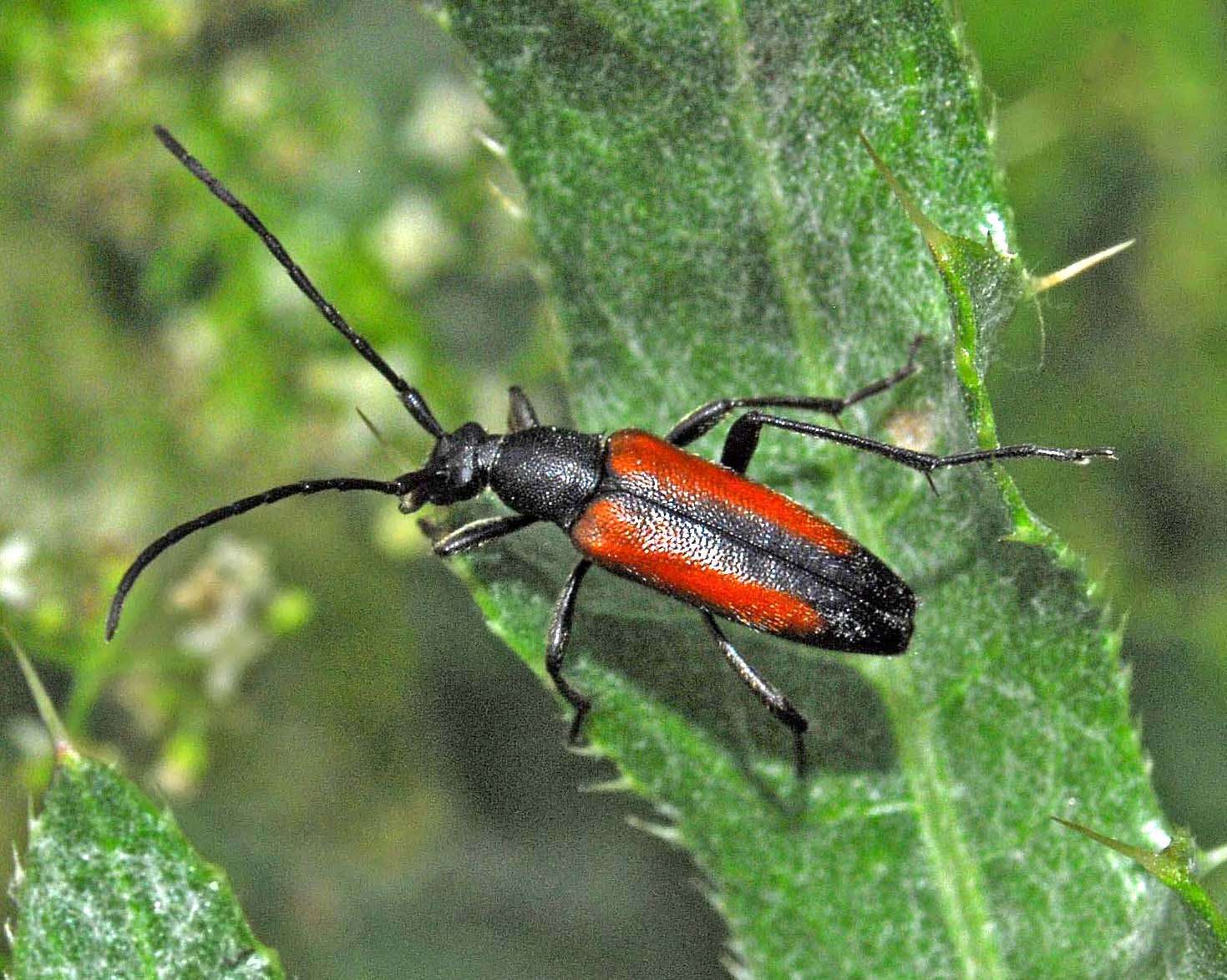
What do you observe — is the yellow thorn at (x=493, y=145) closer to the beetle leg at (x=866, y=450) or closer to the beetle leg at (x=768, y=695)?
the beetle leg at (x=866, y=450)

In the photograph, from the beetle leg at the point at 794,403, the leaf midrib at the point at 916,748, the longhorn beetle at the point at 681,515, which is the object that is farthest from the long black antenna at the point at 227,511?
the leaf midrib at the point at 916,748

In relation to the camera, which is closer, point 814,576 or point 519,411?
point 814,576

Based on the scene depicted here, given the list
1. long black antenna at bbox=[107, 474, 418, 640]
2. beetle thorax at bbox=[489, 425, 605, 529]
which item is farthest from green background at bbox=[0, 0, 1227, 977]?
long black antenna at bbox=[107, 474, 418, 640]

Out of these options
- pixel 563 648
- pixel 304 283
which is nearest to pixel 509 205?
pixel 304 283

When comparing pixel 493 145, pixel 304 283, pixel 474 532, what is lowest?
pixel 474 532

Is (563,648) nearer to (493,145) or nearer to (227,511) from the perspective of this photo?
(227,511)

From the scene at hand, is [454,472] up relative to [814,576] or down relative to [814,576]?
up
